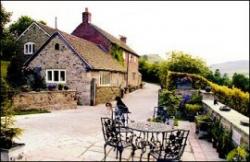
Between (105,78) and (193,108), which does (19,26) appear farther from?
(193,108)

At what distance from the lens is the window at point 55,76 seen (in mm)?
26812

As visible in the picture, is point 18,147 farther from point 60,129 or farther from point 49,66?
point 49,66

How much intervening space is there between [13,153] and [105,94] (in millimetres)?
19741

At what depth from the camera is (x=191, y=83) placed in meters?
21.5

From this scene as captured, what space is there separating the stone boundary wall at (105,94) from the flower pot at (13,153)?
54.6 ft

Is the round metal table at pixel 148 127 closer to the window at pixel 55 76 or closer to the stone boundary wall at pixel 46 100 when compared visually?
the stone boundary wall at pixel 46 100

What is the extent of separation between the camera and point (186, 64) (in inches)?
1299

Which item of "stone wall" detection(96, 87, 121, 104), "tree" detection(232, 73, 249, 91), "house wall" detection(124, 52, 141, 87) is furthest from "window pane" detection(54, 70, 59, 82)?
"tree" detection(232, 73, 249, 91)

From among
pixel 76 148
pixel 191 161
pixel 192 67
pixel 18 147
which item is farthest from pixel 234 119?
pixel 192 67

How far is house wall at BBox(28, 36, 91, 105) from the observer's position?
25.9m

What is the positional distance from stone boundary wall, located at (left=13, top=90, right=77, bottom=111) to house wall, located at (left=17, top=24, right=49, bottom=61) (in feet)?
45.3

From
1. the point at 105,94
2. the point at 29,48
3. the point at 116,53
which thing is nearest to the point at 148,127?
the point at 105,94

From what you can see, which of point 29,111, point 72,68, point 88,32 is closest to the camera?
point 29,111

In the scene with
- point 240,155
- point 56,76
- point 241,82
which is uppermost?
point 56,76
